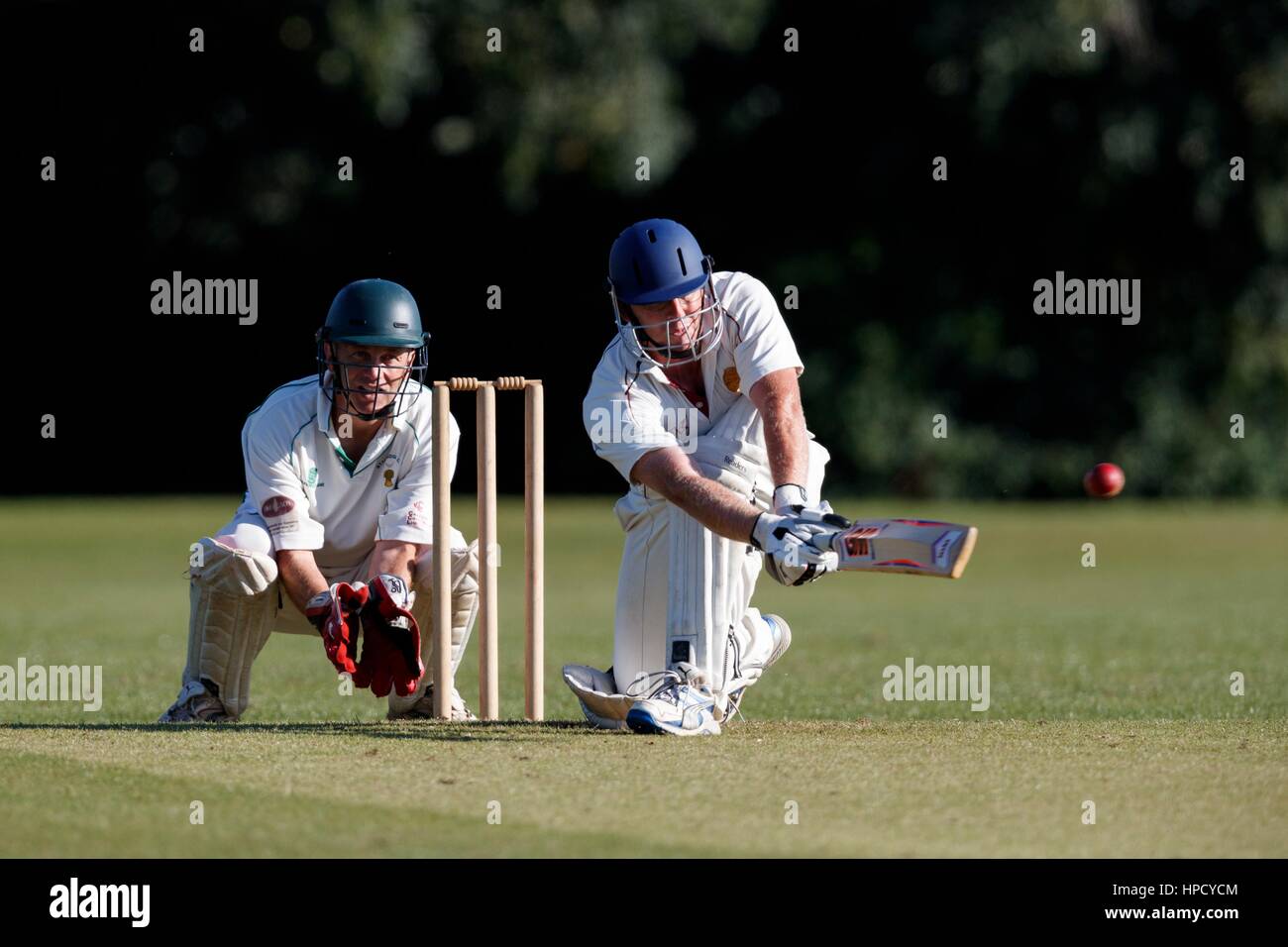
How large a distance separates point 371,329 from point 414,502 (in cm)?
46

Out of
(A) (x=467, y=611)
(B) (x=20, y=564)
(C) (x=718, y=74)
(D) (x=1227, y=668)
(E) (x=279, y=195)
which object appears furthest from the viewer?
(C) (x=718, y=74)

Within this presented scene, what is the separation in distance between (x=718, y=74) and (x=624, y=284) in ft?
45.5

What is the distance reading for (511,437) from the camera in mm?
16719

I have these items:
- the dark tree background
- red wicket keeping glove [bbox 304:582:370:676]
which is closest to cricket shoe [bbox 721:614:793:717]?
red wicket keeping glove [bbox 304:582:370:676]

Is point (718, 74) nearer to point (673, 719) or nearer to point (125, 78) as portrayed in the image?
point (125, 78)

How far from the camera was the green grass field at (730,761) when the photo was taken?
10.2ft

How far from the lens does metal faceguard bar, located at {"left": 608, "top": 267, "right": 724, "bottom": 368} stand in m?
4.40

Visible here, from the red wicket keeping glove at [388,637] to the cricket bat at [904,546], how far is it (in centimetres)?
103

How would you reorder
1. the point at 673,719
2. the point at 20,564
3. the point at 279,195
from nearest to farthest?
1. the point at 673,719
2. the point at 20,564
3. the point at 279,195
